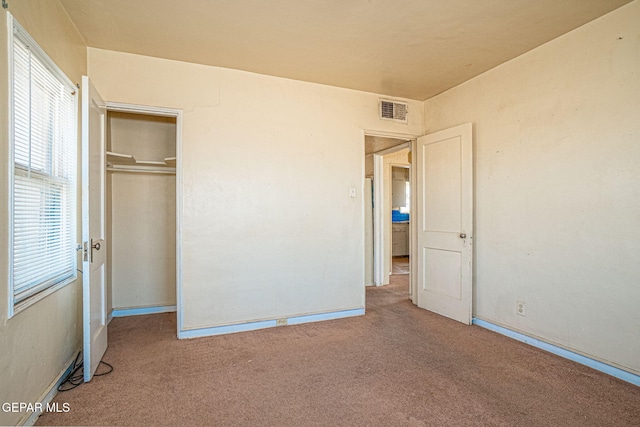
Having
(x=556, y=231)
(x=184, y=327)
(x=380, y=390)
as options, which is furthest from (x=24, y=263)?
(x=556, y=231)

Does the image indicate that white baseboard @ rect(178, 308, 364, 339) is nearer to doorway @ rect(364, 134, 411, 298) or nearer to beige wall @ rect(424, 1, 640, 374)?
beige wall @ rect(424, 1, 640, 374)

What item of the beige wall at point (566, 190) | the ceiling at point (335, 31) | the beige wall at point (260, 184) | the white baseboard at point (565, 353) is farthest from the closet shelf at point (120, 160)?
the white baseboard at point (565, 353)

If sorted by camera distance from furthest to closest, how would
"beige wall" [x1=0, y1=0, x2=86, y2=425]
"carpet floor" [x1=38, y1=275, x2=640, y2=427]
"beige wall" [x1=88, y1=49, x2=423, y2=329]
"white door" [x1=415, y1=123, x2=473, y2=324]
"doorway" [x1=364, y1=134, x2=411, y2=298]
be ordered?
"doorway" [x1=364, y1=134, x2=411, y2=298]
"white door" [x1=415, y1=123, x2=473, y2=324]
"beige wall" [x1=88, y1=49, x2=423, y2=329]
"carpet floor" [x1=38, y1=275, x2=640, y2=427]
"beige wall" [x1=0, y1=0, x2=86, y2=425]

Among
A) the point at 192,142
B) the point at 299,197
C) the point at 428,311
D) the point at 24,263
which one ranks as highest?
the point at 192,142

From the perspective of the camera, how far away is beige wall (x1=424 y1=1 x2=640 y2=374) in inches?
91.5

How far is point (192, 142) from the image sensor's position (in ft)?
10.4

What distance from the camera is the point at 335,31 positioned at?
8.64ft

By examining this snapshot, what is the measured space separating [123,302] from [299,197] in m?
2.39

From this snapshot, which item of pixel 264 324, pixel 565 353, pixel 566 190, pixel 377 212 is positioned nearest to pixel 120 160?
pixel 264 324

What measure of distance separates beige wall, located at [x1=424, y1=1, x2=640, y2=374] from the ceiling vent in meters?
0.85

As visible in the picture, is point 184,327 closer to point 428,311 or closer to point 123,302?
point 123,302

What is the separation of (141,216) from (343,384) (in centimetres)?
300

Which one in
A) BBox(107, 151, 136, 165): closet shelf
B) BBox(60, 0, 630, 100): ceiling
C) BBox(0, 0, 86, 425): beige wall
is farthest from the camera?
BBox(107, 151, 136, 165): closet shelf

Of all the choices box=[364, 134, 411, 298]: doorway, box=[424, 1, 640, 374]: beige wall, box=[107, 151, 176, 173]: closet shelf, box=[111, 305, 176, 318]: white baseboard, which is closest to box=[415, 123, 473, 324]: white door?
box=[424, 1, 640, 374]: beige wall
